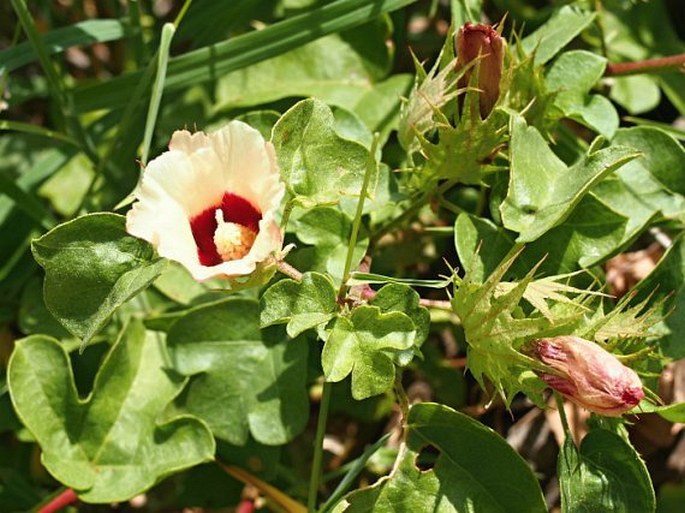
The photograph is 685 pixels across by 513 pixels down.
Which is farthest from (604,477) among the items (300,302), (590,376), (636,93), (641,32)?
(641,32)

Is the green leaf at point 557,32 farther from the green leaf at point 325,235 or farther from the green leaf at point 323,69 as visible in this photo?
the green leaf at point 325,235

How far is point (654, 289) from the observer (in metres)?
1.60

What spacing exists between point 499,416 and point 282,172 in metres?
0.96

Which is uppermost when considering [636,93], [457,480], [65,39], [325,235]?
→ [65,39]

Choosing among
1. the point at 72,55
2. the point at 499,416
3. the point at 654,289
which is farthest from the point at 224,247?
the point at 72,55

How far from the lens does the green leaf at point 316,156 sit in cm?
148

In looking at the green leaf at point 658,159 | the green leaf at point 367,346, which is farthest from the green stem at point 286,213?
the green leaf at point 658,159

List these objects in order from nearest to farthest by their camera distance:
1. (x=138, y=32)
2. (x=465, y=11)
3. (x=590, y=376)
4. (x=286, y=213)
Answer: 1. (x=590, y=376)
2. (x=286, y=213)
3. (x=465, y=11)
4. (x=138, y=32)

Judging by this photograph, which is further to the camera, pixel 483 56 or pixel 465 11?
pixel 465 11

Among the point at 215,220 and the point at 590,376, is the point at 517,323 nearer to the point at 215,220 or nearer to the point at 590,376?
the point at 590,376

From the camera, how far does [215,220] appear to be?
57.3 inches

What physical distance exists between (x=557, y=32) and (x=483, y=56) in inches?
17.9

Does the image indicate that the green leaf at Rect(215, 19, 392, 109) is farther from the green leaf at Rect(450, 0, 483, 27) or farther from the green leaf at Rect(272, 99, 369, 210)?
the green leaf at Rect(272, 99, 369, 210)

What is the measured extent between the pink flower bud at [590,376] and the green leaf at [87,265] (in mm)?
569
